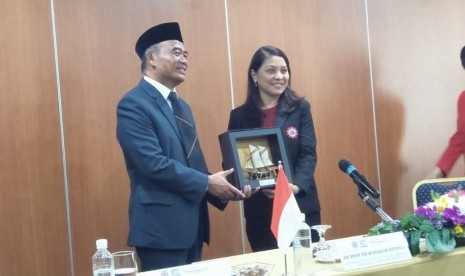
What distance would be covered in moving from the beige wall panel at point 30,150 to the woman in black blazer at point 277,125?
109cm

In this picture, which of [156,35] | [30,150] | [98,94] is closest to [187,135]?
[156,35]

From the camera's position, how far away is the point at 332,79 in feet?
12.7

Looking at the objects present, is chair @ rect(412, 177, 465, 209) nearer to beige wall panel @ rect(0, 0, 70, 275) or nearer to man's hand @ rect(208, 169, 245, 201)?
man's hand @ rect(208, 169, 245, 201)

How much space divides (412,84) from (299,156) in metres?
1.89

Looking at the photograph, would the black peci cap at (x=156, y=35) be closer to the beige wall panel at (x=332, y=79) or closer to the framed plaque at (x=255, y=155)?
the framed plaque at (x=255, y=155)

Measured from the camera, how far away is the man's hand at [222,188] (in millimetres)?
2268

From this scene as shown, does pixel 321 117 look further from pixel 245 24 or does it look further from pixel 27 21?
pixel 27 21

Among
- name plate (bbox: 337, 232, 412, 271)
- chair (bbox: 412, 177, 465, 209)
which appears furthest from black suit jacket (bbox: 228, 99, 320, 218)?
name plate (bbox: 337, 232, 412, 271)

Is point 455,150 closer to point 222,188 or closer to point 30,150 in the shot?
point 222,188

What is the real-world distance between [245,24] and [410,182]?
1.77m

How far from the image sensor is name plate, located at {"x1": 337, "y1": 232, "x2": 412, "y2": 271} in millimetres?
1595

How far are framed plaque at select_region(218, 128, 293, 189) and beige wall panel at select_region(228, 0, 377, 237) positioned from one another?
1.28 meters

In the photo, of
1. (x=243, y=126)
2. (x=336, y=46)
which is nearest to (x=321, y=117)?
(x=336, y=46)

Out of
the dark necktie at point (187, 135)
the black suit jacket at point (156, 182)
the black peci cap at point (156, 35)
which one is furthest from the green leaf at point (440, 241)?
the black peci cap at point (156, 35)
